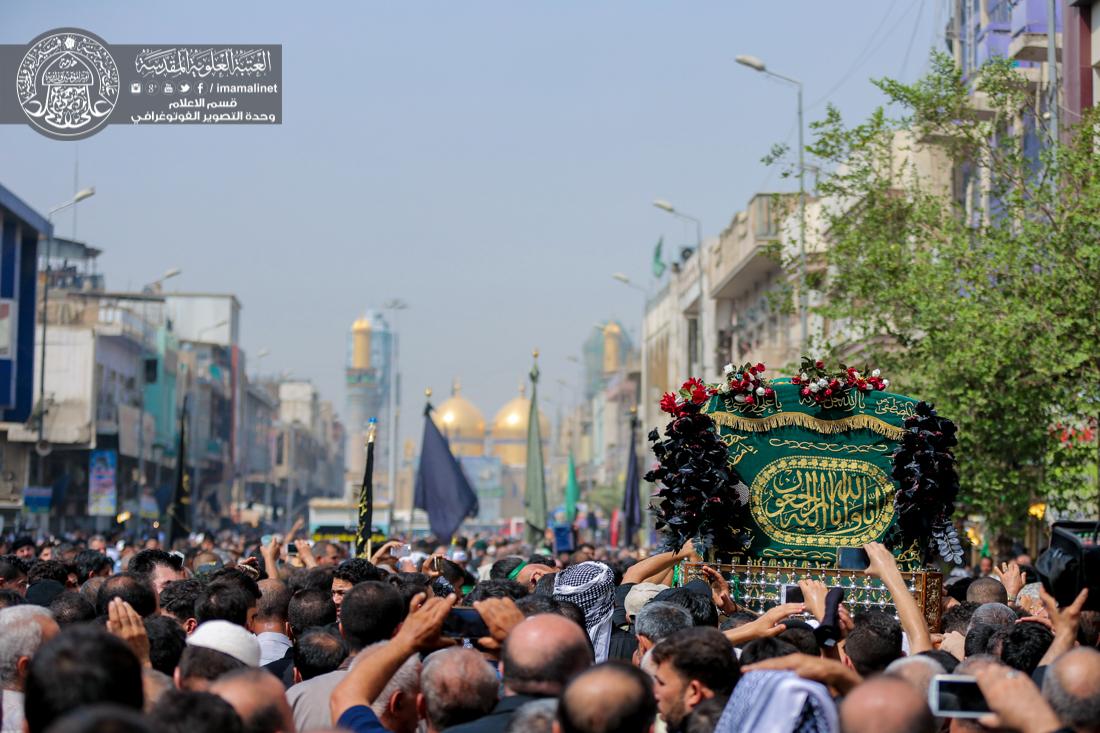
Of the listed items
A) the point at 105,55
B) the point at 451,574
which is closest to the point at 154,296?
the point at 105,55

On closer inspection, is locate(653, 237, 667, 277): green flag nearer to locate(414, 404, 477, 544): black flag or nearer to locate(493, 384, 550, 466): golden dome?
locate(414, 404, 477, 544): black flag

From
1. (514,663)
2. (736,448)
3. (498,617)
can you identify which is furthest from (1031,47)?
(514,663)

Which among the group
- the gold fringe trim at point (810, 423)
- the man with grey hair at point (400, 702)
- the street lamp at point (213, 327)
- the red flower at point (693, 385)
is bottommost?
the man with grey hair at point (400, 702)

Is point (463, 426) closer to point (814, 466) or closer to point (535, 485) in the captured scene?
point (535, 485)

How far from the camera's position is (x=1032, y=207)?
750 inches

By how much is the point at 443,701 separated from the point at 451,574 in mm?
6511

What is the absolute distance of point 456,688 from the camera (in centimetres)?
548

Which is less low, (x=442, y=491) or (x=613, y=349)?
(x=613, y=349)

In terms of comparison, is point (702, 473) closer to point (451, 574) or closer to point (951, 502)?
point (951, 502)

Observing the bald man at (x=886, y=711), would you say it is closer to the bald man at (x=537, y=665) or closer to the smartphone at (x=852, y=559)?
the bald man at (x=537, y=665)

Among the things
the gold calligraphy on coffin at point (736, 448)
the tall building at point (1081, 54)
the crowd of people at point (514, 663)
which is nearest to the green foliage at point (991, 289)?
the tall building at point (1081, 54)

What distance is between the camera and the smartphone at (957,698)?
4.73 m

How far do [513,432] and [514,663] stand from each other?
554ft

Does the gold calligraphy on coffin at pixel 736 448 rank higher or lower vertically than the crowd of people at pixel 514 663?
higher
